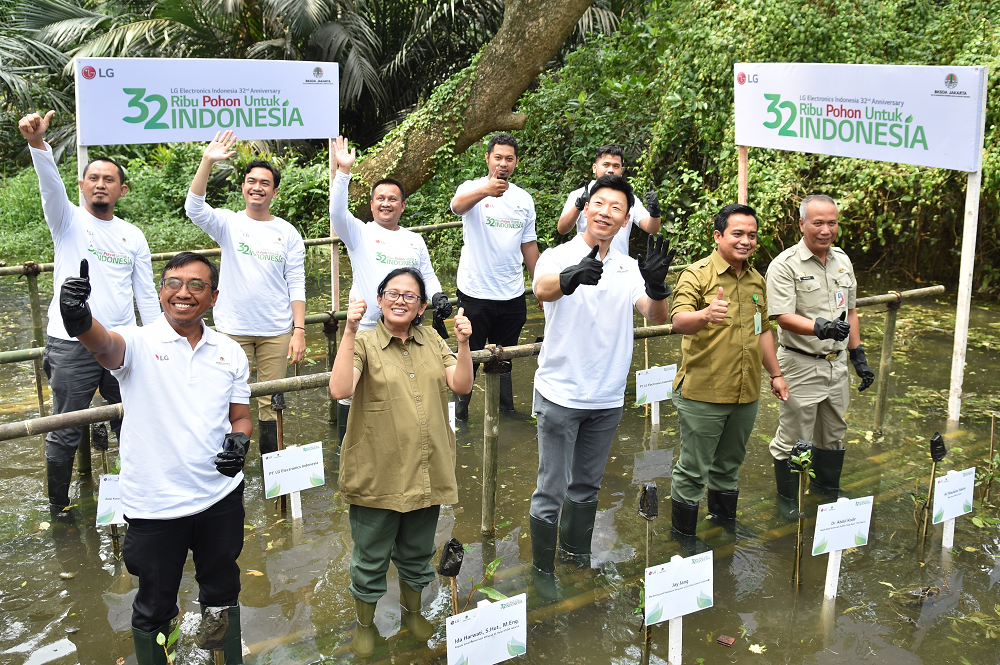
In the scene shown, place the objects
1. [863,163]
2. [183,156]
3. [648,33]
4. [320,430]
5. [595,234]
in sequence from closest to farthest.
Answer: [595,234] < [320,430] < [863,163] < [648,33] < [183,156]

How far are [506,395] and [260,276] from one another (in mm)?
2004

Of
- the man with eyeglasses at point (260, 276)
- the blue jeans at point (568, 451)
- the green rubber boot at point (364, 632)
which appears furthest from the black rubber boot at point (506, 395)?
the green rubber boot at point (364, 632)

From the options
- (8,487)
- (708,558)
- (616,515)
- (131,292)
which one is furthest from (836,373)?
(8,487)

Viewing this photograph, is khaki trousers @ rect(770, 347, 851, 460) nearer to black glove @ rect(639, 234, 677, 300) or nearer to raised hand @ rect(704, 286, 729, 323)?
raised hand @ rect(704, 286, 729, 323)

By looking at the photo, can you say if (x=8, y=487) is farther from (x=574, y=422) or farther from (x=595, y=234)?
(x=595, y=234)

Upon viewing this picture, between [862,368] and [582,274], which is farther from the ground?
[582,274]

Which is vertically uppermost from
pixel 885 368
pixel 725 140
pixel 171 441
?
pixel 725 140

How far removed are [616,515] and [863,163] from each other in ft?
19.9

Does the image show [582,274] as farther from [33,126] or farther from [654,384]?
[33,126]

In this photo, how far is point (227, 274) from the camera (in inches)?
197

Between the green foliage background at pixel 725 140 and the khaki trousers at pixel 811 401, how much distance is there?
14.6ft

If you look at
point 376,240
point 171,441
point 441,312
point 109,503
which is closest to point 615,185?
point 441,312

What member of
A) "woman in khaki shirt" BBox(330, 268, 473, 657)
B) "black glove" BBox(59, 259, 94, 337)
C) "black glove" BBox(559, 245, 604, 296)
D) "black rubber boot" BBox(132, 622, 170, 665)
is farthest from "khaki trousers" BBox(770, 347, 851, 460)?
"black glove" BBox(59, 259, 94, 337)

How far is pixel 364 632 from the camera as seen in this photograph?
351 cm
